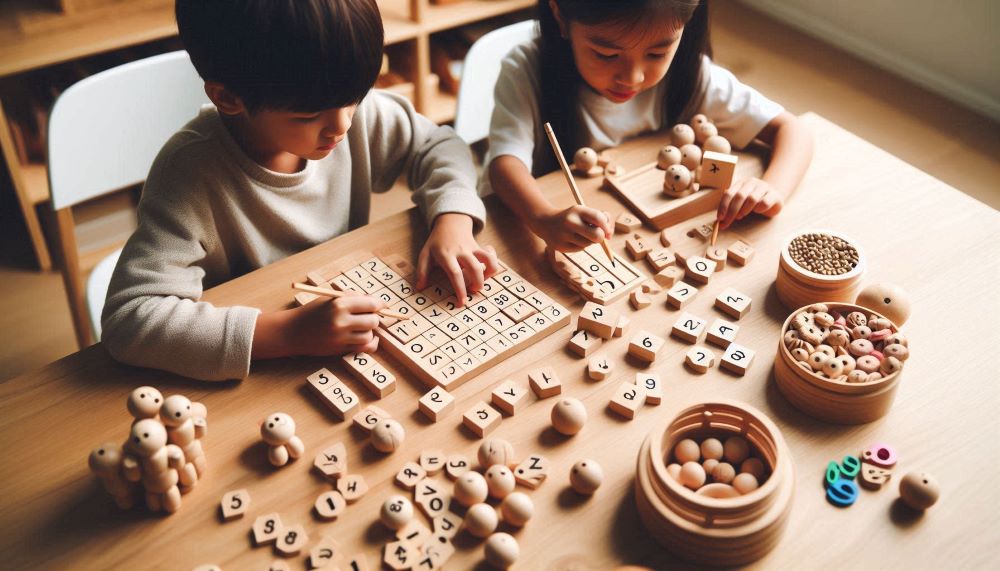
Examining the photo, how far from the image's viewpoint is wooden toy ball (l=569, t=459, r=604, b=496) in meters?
0.84

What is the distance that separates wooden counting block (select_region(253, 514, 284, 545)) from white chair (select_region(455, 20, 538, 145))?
95 cm

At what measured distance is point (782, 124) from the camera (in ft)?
4.39

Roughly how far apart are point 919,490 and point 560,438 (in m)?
0.37

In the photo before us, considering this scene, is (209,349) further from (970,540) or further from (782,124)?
(782,124)

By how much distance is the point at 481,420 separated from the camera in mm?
912

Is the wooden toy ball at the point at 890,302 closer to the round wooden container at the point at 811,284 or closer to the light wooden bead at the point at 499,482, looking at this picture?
the round wooden container at the point at 811,284

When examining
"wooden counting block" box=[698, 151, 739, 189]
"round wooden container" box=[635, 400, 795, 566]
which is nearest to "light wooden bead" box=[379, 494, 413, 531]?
"round wooden container" box=[635, 400, 795, 566]

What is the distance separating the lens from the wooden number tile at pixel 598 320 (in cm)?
102

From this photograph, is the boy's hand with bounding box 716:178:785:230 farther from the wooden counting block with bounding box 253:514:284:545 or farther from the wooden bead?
the wooden counting block with bounding box 253:514:284:545

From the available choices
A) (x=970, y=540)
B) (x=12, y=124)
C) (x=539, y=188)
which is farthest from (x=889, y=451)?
(x=12, y=124)

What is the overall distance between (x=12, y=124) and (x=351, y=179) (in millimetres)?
1247

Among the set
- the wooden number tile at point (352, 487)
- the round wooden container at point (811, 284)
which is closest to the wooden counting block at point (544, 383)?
the wooden number tile at point (352, 487)

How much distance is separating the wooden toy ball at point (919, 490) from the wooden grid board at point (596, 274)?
0.41 m

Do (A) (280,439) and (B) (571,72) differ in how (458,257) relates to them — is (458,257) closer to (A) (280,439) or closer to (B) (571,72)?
(A) (280,439)
